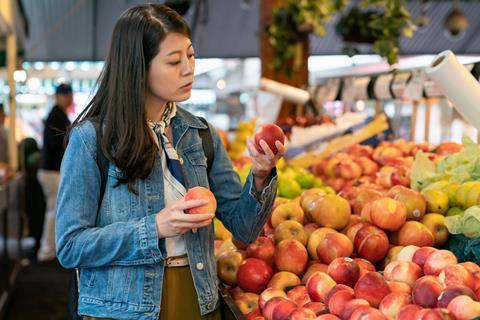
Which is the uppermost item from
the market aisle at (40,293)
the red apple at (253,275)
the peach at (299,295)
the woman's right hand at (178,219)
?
the woman's right hand at (178,219)

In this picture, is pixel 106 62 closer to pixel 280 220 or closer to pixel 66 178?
pixel 66 178

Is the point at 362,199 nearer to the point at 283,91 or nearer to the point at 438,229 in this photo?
the point at 438,229

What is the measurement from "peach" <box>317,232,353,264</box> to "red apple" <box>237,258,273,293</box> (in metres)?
0.21

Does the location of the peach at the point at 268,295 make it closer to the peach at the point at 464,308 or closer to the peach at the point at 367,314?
the peach at the point at 367,314

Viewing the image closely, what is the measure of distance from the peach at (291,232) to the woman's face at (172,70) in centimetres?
83

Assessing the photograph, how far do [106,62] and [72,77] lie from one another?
56.1ft

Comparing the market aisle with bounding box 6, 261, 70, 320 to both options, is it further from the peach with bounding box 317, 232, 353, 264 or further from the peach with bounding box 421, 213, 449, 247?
the peach with bounding box 421, 213, 449, 247

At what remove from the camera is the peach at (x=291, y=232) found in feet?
8.60

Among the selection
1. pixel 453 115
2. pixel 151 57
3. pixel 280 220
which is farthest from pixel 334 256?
pixel 453 115

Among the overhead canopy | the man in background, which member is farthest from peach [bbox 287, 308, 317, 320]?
the overhead canopy

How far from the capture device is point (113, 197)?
198 centimetres

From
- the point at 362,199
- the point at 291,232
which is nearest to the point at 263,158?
the point at 291,232

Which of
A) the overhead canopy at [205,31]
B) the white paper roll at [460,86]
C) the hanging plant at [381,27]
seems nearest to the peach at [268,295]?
the white paper roll at [460,86]

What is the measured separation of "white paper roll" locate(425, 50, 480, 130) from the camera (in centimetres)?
254
